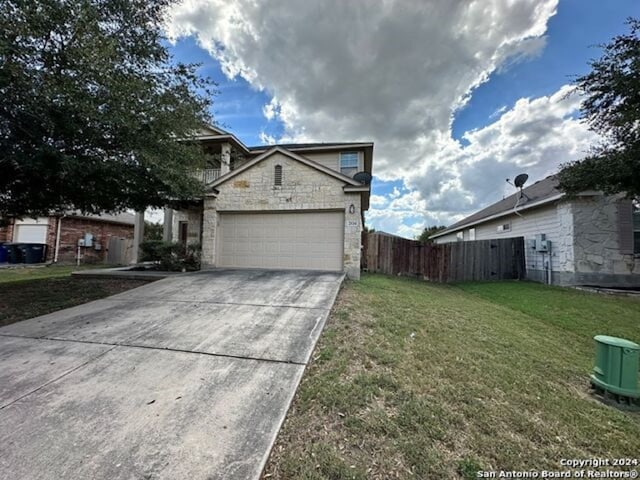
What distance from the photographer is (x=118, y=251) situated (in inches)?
720

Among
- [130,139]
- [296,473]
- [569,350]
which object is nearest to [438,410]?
[296,473]

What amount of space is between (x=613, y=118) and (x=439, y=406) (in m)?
10.4

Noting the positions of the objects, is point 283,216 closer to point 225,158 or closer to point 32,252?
point 225,158

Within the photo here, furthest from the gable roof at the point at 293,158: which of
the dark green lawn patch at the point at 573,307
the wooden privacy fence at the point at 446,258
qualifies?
the dark green lawn patch at the point at 573,307

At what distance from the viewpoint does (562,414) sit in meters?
2.67

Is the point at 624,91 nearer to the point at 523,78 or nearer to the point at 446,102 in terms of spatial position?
the point at 523,78

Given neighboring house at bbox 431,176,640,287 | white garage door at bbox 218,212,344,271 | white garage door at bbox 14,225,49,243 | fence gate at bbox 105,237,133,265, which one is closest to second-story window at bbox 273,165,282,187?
white garage door at bbox 218,212,344,271

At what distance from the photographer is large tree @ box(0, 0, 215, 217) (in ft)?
15.8

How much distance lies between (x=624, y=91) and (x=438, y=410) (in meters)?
10.2

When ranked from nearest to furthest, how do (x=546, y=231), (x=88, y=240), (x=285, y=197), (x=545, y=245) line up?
1. (x=285, y=197)
2. (x=545, y=245)
3. (x=546, y=231)
4. (x=88, y=240)

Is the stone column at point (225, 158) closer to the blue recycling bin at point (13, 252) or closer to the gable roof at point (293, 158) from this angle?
the gable roof at point (293, 158)

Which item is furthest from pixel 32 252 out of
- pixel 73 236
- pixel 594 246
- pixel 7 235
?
pixel 594 246

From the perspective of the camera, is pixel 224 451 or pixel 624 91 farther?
pixel 624 91

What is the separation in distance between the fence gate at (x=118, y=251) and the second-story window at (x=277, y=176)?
13.4m
